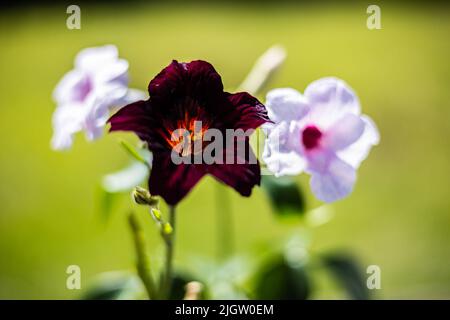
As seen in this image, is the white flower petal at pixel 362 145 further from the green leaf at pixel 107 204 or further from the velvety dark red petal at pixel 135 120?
the green leaf at pixel 107 204

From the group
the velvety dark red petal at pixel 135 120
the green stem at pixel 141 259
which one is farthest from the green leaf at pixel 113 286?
the velvety dark red petal at pixel 135 120

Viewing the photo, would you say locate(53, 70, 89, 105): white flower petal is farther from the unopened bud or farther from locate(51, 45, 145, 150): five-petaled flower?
the unopened bud

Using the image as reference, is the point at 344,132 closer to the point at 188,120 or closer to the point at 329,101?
the point at 329,101

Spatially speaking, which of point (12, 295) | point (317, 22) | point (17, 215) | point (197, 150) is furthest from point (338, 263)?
point (317, 22)

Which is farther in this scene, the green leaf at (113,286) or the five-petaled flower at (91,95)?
the green leaf at (113,286)

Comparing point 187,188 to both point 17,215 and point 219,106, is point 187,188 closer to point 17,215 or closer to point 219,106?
point 219,106

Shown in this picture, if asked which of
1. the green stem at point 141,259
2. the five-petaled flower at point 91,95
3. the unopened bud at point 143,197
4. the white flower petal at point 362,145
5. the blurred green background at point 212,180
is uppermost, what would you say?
the blurred green background at point 212,180

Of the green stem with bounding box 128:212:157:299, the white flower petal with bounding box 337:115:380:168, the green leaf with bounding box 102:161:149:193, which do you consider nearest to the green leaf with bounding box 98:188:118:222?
the green leaf with bounding box 102:161:149:193
